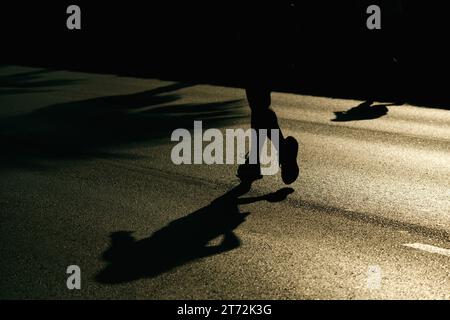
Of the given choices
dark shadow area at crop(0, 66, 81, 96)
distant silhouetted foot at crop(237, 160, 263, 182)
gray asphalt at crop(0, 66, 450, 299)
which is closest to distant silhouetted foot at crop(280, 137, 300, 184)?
gray asphalt at crop(0, 66, 450, 299)

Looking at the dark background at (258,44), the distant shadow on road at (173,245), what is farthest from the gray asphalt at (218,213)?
the dark background at (258,44)

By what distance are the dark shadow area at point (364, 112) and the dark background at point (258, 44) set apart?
1.13 meters

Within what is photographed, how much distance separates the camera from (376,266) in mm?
5168

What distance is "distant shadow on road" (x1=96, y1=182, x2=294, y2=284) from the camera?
16.9ft

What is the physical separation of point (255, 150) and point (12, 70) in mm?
14201

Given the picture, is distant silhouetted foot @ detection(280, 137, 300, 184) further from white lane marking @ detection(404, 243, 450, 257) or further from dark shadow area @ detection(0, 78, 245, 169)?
dark shadow area @ detection(0, 78, 245, 169)

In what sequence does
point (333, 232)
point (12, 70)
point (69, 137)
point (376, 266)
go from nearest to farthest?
1. point (376, 266)
2. point (333, 232)
3. point (69, 137)
4. point (12, 70)

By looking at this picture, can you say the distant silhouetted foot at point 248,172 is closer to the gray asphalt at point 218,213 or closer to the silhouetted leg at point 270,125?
the gray asphalt at point 218,213

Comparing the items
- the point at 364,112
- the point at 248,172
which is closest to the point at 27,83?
the point at 364,112

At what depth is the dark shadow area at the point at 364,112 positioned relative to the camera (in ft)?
38.7

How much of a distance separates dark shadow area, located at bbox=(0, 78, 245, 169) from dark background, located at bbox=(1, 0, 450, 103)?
1.29 metres

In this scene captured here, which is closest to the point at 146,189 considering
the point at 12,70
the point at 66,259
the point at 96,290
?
the point at 66,259

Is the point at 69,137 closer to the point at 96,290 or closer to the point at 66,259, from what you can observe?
the point at 66,259

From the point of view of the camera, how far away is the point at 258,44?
727 cm
